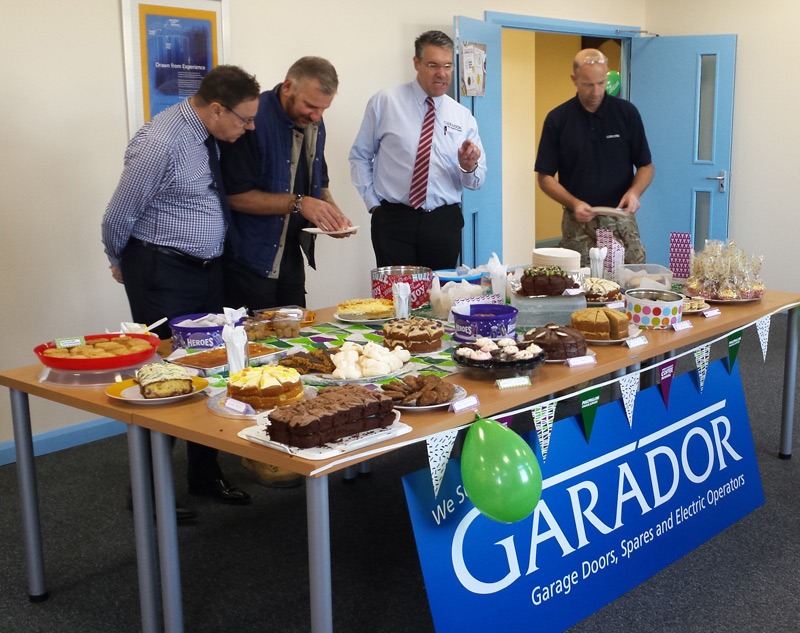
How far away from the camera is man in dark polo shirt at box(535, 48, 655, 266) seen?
4.45 metres

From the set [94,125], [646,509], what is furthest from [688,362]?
[94,125]

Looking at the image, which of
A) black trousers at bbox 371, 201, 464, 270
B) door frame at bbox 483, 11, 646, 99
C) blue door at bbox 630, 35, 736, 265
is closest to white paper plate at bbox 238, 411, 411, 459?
black trousers at bbox 371, 201, 464, 270

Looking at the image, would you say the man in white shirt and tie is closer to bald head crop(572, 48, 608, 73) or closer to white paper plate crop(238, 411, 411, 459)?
bald head crop(572, 48, 608, 73)

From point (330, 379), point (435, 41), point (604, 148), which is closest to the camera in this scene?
point (330, 379)

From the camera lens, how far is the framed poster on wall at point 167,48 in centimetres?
420

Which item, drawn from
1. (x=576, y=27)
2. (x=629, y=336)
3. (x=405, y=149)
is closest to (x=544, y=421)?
(x=629, y=336)

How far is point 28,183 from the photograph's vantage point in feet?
12.8

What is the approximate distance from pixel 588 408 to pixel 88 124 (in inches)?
106

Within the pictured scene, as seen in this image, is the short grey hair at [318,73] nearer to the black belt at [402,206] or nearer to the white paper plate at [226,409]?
the black belt at [402,206]

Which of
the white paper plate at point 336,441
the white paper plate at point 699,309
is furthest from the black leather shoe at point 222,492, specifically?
the white paper plate at point 699,309

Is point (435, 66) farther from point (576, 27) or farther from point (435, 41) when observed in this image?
point (576, 27)

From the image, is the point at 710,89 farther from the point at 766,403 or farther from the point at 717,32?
the point at 766,403

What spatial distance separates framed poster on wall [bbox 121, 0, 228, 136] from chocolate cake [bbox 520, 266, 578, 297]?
7.23ft

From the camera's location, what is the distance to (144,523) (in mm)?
2262
